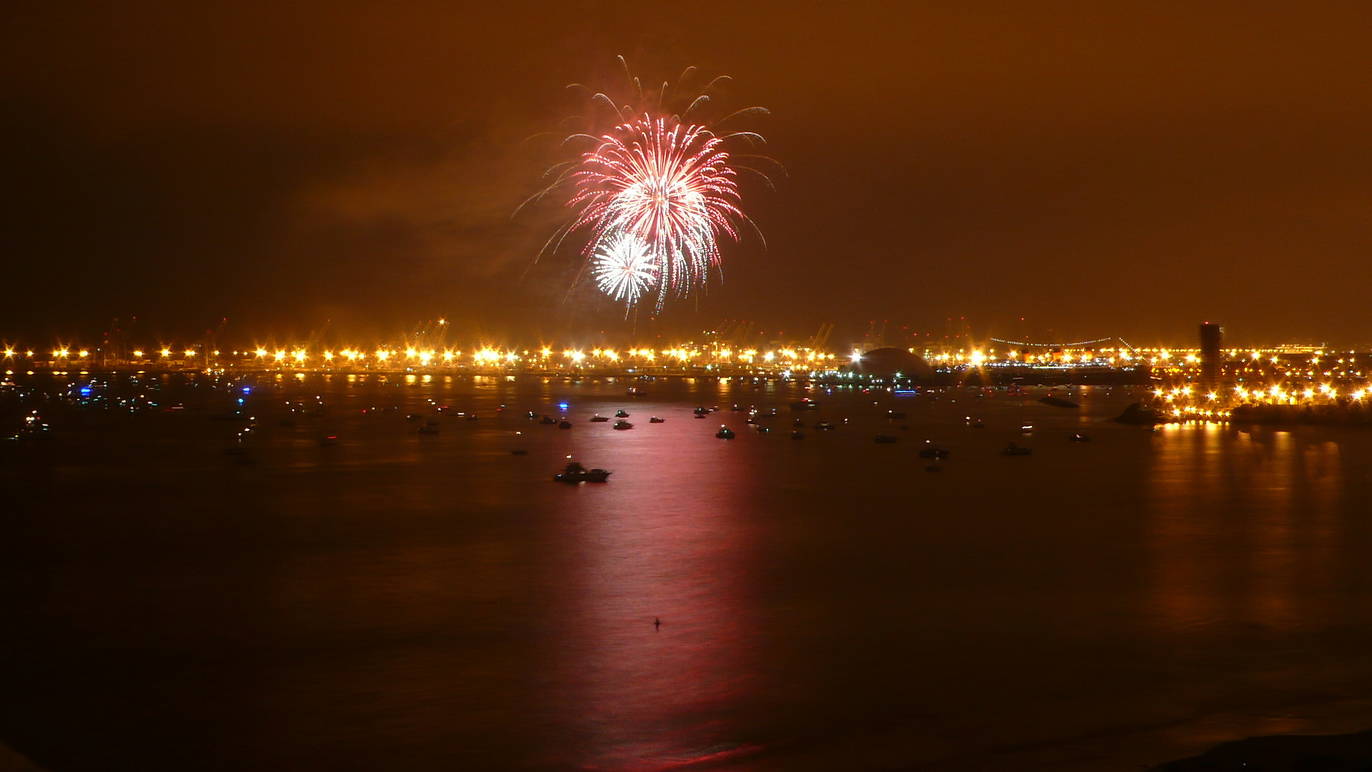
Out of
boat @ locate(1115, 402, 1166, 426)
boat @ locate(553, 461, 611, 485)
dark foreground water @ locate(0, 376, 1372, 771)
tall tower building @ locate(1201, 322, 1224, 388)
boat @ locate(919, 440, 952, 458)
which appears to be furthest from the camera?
tall tower building @ locate(1201, 322, 1224, 388)

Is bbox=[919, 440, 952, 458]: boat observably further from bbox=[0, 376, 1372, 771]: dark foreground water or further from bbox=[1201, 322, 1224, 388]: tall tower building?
bbox=[1201, 322, 1224, 388]: tall tower building

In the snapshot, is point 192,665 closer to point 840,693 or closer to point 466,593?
point 466,593

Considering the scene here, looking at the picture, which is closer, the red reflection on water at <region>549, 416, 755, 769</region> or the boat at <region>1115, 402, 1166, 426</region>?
the red reflection on water at <region>549, 416, 755, 769</region>

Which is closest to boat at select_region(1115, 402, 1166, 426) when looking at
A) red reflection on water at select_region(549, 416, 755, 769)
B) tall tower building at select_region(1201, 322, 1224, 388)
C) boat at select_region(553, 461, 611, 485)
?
tall tower building at select_region(1201, 322, 1224, 388)

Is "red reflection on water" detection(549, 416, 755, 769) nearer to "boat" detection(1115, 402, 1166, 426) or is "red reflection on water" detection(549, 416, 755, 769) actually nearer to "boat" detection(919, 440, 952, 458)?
"boat" detection(919, 440, 952, 458)

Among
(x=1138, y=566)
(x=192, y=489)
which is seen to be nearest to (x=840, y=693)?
(x=1138, y=566)

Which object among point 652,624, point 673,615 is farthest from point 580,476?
point 652,624

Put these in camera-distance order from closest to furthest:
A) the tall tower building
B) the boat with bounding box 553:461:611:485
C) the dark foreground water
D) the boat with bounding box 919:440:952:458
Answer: the dark foreground water < the boat with bounding box 553:461:611:485 < the boat with bounding box 919:440:952:458 < the tall tower building

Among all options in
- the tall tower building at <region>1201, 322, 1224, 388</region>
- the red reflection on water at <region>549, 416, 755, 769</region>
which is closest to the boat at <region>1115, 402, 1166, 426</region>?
the tall tower building at <region>1201, 322, 1224, 388</region>

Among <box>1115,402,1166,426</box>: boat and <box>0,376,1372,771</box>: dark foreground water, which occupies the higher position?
<box>1115,402,1166,426</box>: boat
